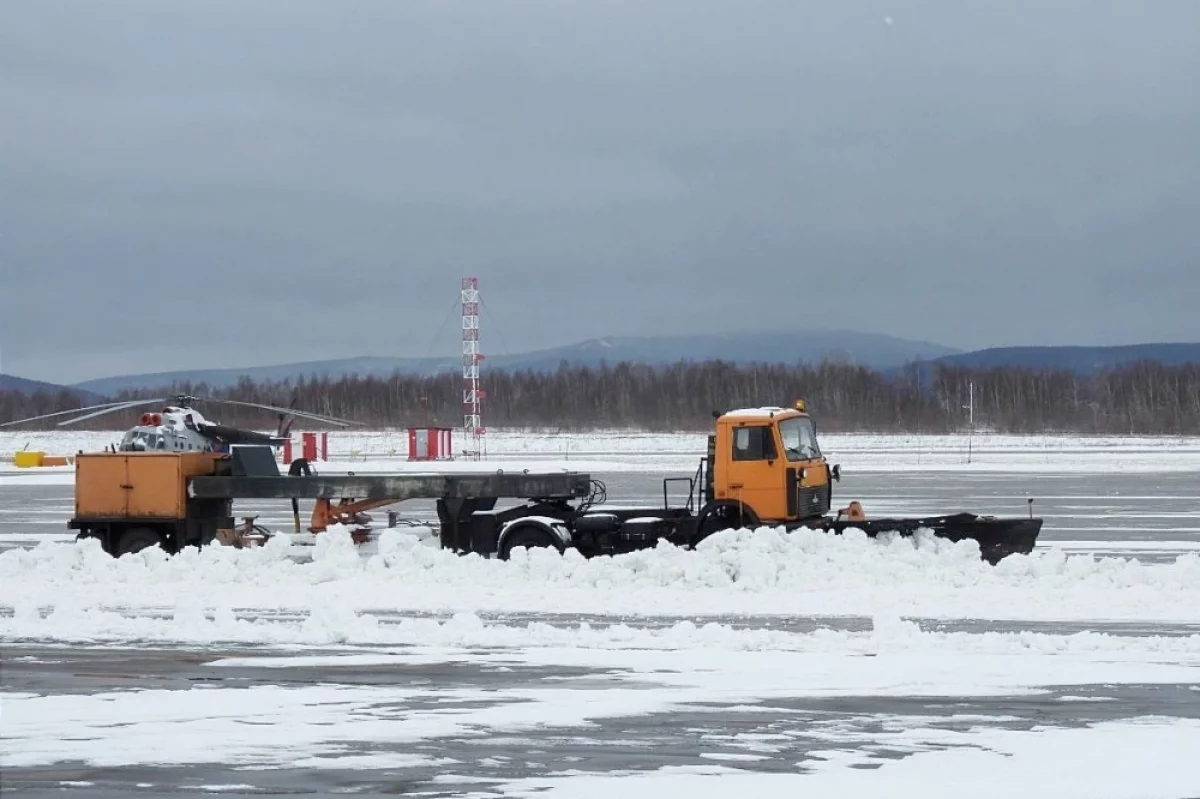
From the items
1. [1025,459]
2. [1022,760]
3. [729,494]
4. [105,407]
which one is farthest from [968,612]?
[1025,459]

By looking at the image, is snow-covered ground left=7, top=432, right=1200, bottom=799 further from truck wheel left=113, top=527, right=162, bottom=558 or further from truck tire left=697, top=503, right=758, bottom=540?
truck wheel left=113, top=527, right=162, bottom=558

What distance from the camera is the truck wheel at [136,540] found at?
19547 mm

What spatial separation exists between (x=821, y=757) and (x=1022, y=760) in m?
1.11

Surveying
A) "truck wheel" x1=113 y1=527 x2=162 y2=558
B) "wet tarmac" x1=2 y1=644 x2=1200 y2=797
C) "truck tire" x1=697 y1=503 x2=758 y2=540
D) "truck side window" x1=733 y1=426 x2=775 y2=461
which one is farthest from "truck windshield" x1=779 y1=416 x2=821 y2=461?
"truck wheel" x1=113 y1=527 x2=162 y2=558

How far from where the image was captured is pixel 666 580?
16.0m

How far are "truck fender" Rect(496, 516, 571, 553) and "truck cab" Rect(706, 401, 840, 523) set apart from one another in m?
1.92

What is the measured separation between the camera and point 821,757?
8.06 m

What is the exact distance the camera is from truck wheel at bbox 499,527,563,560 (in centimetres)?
1799

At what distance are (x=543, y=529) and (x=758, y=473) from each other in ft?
9.26

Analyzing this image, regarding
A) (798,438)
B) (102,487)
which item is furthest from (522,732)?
(102,487)

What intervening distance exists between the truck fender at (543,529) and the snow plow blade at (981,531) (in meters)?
3.34

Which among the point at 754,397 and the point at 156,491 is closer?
the point at 156,491

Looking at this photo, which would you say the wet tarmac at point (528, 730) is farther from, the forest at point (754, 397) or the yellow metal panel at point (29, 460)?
the forest at point (754, 397)

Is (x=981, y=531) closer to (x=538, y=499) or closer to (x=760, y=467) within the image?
(x=760, y=467)
